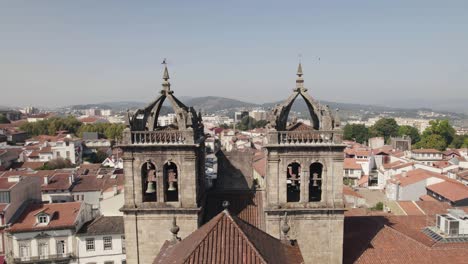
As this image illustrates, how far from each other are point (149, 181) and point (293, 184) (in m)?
8.81

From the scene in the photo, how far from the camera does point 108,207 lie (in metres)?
44.3

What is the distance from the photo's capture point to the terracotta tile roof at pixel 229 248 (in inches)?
595

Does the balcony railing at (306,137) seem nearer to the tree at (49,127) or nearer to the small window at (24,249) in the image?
the small window at (24,249)

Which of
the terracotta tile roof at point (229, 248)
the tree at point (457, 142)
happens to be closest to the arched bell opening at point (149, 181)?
the terracotta tile roof at point (229, 248)

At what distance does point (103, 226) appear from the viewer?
40875mm

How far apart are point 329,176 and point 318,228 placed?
3.13m

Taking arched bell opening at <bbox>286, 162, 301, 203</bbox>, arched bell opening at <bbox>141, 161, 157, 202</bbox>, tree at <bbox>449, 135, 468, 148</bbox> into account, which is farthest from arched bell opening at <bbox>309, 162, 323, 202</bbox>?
tree at <bbox>449, 135, 468, 148</bbox>

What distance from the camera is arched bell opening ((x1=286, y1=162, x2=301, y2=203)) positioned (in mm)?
22125

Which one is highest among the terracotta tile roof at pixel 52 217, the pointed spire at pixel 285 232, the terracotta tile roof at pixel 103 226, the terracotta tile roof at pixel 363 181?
the pointed spire at pixel 285 232

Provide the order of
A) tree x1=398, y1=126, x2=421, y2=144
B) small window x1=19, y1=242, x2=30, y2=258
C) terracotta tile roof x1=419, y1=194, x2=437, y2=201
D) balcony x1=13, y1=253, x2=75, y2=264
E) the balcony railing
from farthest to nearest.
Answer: tree x1=398, y1=126, x2=421, y2=144 → terracotta tile roof x1=419, y1=194, x2=437, y2=201 → small window x1=19, y1=242, x2=30, y2=258 → balcony x1=13, y1=253, x2=75, y2=264 → the balcony railing

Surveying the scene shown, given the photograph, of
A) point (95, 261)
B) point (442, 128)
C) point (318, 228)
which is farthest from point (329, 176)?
point (442, 128)

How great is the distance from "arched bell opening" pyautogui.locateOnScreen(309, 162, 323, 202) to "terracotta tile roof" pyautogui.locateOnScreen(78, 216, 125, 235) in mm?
25279

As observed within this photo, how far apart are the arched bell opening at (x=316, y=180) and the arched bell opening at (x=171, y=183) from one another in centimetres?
799

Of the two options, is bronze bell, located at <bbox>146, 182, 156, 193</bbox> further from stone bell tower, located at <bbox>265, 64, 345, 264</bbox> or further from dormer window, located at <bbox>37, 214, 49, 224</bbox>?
dormer window, located at <bbox>37, 214, 49, 224</bbox>
